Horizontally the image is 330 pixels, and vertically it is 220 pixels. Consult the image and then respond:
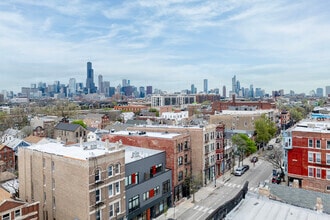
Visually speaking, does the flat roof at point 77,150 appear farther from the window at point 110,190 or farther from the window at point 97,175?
the window at point 110,190

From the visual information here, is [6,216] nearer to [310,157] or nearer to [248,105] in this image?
[310,157]

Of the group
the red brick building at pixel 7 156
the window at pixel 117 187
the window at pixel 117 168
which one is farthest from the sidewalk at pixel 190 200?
the red brick building at pixel 7 156

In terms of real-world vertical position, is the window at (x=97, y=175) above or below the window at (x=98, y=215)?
above

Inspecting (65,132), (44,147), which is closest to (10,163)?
(65,132)

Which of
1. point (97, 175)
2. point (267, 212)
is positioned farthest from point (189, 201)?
point (267, 212)

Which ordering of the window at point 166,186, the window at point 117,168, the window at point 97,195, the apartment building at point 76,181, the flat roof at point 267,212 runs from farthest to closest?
the window at point 166,186 < the window at point 117,168 < the window at point 97,195 < the apartment building at point 76,181 < the flat roof at point 267,212

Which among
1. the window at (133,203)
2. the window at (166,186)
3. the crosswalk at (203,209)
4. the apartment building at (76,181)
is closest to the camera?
the apartment building at (76,181)
